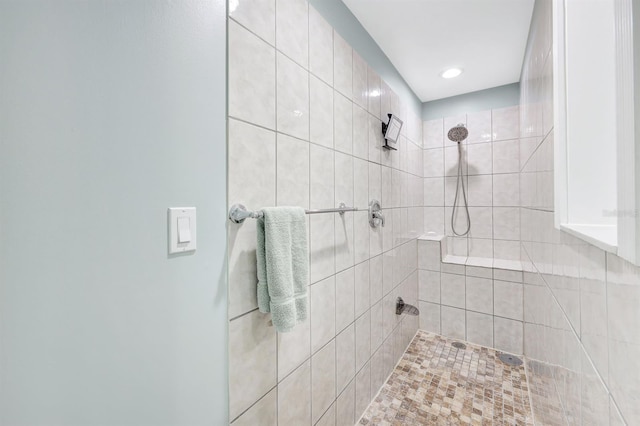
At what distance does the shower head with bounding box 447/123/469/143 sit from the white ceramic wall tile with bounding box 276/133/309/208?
1757 millimetres

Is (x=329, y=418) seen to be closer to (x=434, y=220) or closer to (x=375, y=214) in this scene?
(x=375, y=214)

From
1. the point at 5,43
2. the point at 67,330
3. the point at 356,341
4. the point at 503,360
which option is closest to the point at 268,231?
the point at 67,330

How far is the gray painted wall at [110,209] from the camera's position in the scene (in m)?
0.44

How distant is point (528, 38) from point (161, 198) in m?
2.15

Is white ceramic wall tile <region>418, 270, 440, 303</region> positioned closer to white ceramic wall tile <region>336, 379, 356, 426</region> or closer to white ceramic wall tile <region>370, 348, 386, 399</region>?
white ceramic wall tile <region>370, 348, 386, 399</region>

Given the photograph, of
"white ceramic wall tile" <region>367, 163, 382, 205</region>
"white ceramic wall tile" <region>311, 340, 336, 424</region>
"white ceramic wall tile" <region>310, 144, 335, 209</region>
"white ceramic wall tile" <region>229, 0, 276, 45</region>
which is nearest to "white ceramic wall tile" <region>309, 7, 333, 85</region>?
"white ceramic wall tile" <region>229, 0, 276, 45</region>

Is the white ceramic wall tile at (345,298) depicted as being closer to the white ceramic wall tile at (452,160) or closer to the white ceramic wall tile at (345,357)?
the white ceramic wall tile at (345,357)

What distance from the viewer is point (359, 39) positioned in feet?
Answer: 4.93

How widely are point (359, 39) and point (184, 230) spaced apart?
4.73 feet

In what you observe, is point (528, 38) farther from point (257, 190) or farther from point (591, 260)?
point (257, 190)

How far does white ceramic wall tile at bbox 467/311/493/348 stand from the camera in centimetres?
217

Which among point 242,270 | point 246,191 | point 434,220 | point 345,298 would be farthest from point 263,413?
point 434,220

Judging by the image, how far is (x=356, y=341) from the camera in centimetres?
141

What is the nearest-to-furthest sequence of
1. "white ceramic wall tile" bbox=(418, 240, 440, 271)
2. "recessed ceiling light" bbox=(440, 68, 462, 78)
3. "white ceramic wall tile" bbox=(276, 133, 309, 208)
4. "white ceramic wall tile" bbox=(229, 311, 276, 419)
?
"white ceramic wall tile" bbox=(229, 311, 276, 419), "white ceramic wall tile" bbox=(276, 133, 309, 208), "recessed ceiling light" bbox=(440, 68, 462, 78), "white ceramic wall tile" bbox=(418, 240, 440, 271)
